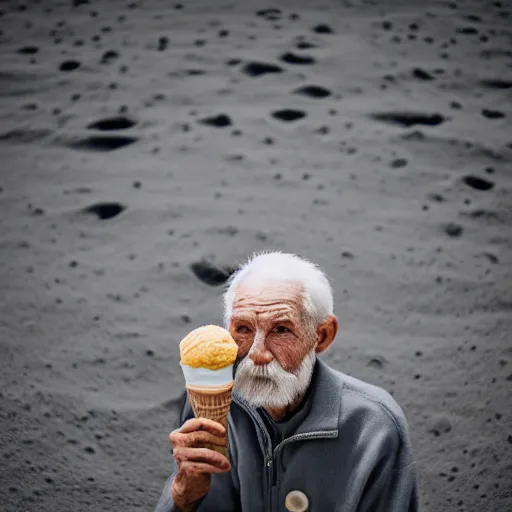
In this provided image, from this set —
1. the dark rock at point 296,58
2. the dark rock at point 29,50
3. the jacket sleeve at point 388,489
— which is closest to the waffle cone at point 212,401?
the jacket sleeve at point 388,489

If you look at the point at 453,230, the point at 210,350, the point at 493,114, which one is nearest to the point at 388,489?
the point at 210,350

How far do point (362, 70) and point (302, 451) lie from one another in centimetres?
347

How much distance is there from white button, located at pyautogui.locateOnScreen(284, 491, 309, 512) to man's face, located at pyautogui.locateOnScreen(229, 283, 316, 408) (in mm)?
295

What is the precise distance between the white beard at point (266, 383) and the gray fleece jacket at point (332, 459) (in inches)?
4.6

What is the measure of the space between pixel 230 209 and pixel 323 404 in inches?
87.5

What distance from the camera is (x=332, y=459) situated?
1.96m

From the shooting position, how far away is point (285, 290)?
1938 mm

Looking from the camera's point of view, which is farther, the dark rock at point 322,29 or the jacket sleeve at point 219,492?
the dark rock at point 322,29

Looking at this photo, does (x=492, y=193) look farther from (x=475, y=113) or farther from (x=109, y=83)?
(x=109, y=83)

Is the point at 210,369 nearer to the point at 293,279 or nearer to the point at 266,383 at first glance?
the point at 266,383

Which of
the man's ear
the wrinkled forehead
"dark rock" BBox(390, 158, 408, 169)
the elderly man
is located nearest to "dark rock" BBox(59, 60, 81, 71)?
"dark rock" BBox(390, 158, 408, 169)

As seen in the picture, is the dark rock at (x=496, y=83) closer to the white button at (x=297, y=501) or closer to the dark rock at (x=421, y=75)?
the dark rock at (x=421, y=75)

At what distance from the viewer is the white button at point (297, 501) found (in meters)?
1.96

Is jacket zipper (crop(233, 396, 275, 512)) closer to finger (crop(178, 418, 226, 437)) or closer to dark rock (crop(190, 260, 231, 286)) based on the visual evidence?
finger (crop(178, 418, 226, 437))
